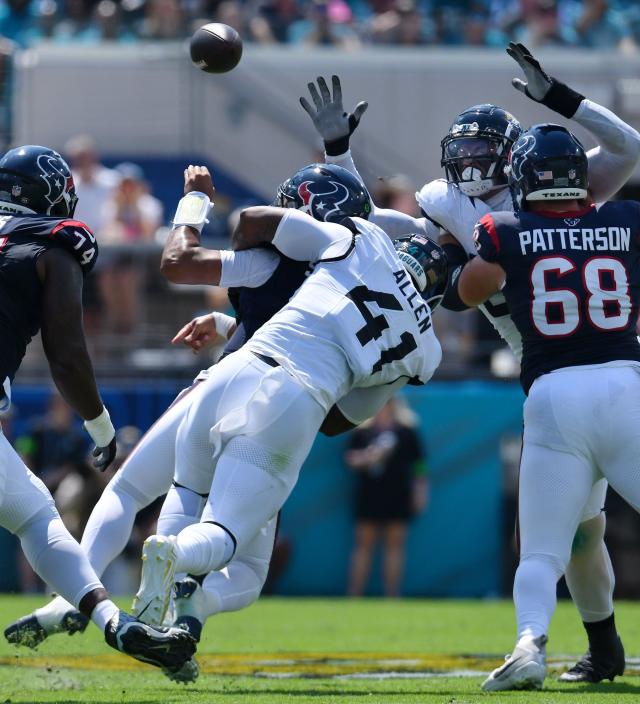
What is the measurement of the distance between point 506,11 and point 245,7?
8.64 ft

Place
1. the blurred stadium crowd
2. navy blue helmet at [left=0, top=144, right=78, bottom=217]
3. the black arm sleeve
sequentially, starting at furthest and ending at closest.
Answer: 1. the blurred stadium crowd
2. the black arm sleeve
3. navy blue helmet at [left=0, top=144, right=78, bottom=217]

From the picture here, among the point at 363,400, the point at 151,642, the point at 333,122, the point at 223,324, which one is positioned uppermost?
the point at 333,122

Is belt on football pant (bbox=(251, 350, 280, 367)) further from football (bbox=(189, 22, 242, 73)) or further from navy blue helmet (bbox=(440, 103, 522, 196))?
football (bbox=(189, 22, 242, 73))

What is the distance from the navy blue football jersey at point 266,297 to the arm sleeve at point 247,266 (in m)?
0.05

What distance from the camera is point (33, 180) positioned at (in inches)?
193

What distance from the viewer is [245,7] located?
13.6 meters

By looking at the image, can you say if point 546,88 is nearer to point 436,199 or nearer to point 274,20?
point 436,199

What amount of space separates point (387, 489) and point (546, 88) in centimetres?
541

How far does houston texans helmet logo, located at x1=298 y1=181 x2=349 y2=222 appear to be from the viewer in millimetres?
5070

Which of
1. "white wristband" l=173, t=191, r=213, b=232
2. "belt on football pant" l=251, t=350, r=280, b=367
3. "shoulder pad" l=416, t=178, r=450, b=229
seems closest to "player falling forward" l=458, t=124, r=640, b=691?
"shoulder pad" l=416, t=178, r=450, b=229

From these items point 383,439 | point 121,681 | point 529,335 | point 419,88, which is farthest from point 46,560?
point 419,88

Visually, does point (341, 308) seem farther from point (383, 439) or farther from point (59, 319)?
point (383, 439)

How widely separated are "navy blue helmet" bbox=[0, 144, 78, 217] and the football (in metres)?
1.23

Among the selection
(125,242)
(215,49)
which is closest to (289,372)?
(215,49)
